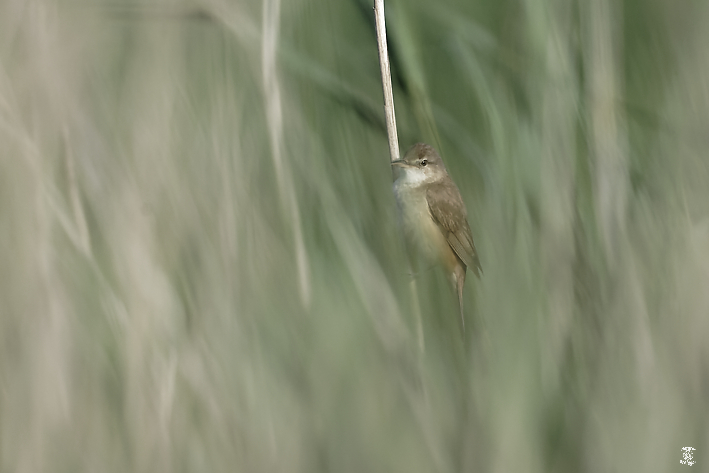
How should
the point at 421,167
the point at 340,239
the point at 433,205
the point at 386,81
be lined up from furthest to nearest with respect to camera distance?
1. the point at 433,205
2. the point at 421,167
3. the point at 386,81
4. the point at 340,239

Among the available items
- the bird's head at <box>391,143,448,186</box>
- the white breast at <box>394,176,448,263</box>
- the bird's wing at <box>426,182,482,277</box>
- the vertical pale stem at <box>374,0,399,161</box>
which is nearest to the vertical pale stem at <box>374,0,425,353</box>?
the vertical pale stem at <box>374,0,399,161</box>

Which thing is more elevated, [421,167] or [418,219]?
[421,167]

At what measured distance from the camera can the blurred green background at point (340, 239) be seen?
0.85 metres

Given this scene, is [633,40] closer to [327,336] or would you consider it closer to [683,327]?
[683,327]

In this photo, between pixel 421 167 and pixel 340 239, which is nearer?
pixel 340 239

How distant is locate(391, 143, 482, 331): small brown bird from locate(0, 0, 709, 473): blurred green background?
699 millimetres

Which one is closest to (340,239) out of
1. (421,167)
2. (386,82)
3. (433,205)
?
(386,82)

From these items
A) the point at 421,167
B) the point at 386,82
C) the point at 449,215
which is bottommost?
the point at 449,215

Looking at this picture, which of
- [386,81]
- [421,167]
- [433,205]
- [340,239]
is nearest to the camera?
[340,239]

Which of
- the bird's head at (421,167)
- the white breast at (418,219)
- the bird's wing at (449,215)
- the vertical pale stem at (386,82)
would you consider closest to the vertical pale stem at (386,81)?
the vertical pale stem at (386,82)

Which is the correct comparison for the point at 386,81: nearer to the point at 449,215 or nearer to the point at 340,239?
the point at 340,239

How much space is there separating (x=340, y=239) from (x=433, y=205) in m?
1.15

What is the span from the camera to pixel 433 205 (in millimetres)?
2162

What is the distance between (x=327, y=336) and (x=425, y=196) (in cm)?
131
